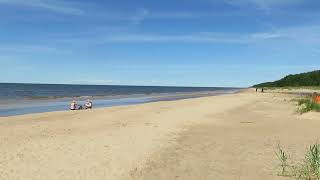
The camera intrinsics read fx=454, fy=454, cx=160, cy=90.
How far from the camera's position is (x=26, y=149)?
37.4 ft

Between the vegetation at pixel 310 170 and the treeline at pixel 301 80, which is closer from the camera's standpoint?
the vegetation at pixel 310 170

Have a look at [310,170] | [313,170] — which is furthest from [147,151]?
[313,170]

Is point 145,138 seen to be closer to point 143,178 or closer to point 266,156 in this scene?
point 266,156

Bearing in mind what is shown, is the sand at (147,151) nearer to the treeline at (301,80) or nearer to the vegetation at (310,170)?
the vegetation at (310,170)

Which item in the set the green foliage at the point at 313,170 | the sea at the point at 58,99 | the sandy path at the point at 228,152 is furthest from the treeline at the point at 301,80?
the green foliage at the point at 313,170

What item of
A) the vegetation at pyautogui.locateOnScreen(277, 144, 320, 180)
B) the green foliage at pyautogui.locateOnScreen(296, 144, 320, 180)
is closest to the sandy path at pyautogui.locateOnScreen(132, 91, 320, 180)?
the vegetation at pyautogui.locateOnScreen(277, 144, 320, 180)

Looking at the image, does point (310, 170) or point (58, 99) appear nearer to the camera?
point (310, 170)

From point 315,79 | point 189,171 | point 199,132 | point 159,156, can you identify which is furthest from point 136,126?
point 315,79

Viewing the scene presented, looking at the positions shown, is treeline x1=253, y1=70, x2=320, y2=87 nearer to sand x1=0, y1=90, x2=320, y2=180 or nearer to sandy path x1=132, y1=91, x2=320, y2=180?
sandy path x1=132, y1=91, x2=320, y2=180

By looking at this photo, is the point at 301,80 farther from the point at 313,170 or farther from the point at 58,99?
the point at 313,170

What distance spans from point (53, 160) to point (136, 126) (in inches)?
307

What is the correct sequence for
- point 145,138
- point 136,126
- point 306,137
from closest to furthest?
point 145,138, point 306,137, point 136,126

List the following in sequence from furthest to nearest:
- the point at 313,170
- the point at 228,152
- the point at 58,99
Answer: the point at 58,99
the point at 228,152
the point at 313,170

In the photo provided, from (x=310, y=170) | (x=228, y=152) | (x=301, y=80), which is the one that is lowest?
(x=228, y=152)
